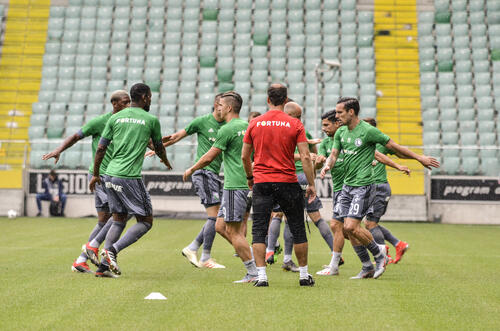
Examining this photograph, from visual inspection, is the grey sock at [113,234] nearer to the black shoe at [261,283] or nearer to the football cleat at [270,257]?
the black shoe at [261,283]

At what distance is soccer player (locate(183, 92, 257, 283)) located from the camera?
8.55 meters

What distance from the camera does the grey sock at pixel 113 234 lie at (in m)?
8.79

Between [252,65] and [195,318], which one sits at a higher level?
[252,65]

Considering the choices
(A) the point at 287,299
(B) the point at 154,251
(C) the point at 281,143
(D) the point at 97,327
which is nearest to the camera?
(D) the point at 97,327

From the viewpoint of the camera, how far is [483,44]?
28094 millimetres

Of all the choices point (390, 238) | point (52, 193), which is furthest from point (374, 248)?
point (52, 193)

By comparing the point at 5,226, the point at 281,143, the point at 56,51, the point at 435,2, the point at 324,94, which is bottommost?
the point at 5,226

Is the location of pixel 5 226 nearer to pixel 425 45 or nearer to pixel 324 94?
pixel 324 94

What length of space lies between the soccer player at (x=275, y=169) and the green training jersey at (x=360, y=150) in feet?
3.68

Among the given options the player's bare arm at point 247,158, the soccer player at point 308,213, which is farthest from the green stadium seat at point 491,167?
the player's bare arm at point 247,158

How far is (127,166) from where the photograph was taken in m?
8.85

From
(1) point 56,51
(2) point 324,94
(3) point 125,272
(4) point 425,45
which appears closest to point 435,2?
(4) point 425,45

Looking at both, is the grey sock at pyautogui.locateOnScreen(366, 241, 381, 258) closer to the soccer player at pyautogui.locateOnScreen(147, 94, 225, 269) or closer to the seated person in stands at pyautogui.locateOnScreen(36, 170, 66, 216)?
the soccer player at pyautogui.locateOnScreen(147, 94, 225, 269)

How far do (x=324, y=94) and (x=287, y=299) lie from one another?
19554mm
